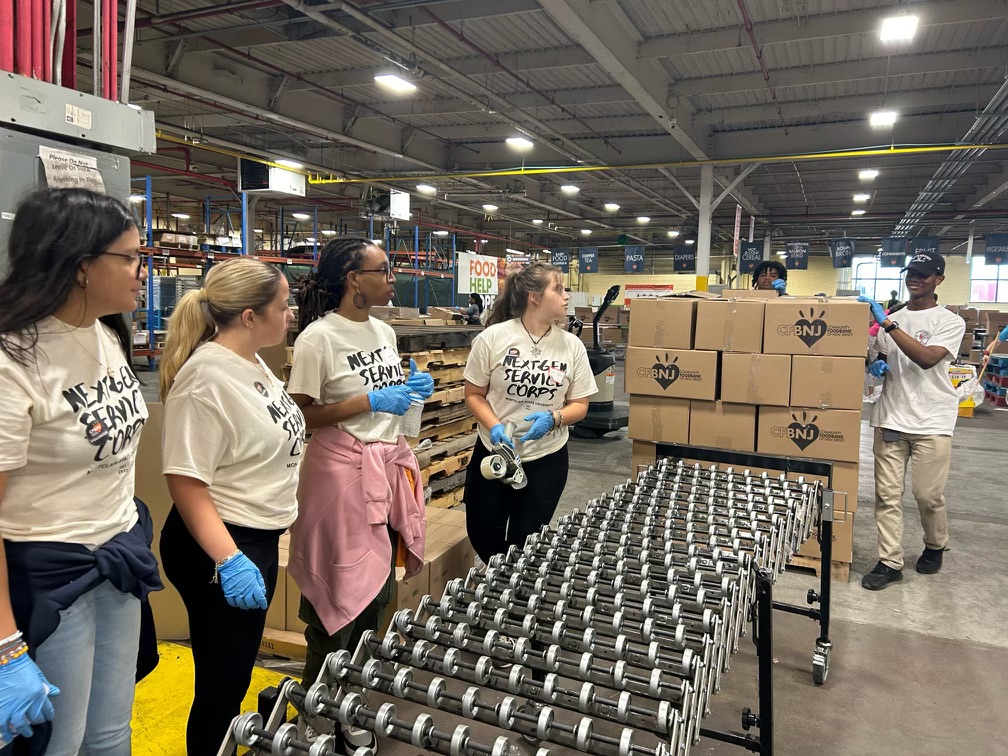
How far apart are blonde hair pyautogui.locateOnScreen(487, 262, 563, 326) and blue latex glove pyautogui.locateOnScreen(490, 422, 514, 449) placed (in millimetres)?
504

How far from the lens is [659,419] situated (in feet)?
13.0

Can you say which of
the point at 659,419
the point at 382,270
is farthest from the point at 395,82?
the point at 382,270

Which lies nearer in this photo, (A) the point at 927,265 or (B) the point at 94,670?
(B) the point at 94,670

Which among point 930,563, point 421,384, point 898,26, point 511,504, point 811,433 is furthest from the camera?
point 898,26

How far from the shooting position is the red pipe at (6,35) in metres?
1.66

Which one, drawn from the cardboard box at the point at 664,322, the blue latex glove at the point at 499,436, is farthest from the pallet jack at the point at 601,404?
the blue latex glove at the point at 499,436

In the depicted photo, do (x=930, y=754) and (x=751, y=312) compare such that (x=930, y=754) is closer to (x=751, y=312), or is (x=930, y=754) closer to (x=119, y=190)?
(x=751, y=312)

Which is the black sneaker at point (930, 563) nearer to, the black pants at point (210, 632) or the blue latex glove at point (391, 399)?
the blue latex glove at point (391, 399)

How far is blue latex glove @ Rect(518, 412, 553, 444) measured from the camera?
2.48 metres

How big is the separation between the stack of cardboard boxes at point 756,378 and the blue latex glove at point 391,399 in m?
1.95

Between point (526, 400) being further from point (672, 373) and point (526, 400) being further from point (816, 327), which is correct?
point (816, 327)

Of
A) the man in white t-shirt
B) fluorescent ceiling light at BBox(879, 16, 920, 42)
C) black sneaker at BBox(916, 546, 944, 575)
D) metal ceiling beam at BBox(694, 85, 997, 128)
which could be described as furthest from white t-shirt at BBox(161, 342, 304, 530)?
metal ceiling beam at BBox(694, 85, 997, 128)

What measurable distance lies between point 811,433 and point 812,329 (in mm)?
560

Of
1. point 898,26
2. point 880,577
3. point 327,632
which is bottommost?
point 880,577
